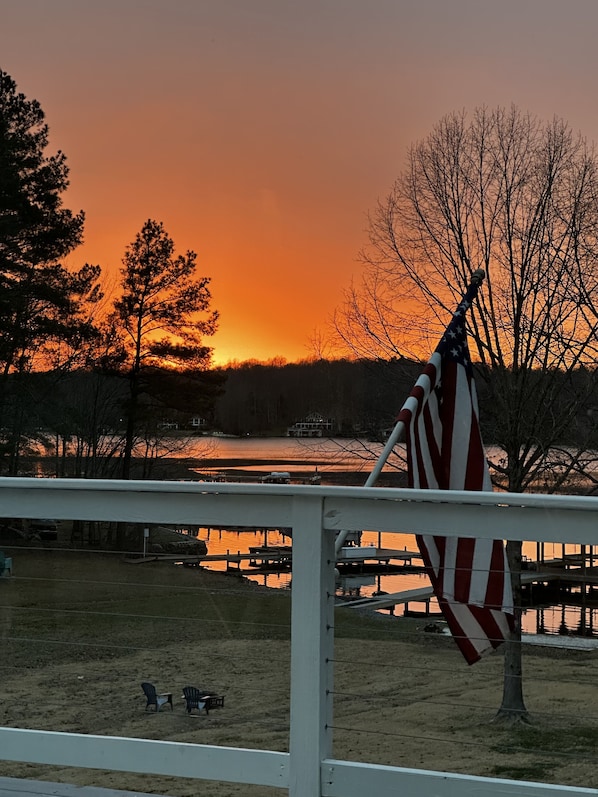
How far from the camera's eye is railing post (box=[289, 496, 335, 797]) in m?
2.39

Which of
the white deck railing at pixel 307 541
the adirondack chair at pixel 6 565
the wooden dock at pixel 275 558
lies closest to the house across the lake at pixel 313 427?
the wooden dock at pixel 275 558

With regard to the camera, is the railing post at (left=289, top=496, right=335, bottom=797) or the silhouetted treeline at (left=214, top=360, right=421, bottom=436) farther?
the silhouetted treeline at (left=214, top=360, right=421, bottom=436)

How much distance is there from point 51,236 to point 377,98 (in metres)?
10.9

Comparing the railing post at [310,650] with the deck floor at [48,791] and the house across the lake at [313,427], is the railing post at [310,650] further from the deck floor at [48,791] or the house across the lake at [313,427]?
the house across the lake at [313,427]

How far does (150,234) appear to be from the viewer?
38625 mm

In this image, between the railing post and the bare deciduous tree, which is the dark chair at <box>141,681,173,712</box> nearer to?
the railing post

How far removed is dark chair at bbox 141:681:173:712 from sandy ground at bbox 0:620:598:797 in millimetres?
70

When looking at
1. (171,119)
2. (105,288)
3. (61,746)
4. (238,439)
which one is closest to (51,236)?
(171,119)

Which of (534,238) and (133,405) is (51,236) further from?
(534,238)

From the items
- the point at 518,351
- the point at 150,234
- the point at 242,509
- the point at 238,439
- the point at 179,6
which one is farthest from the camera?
the point at 150,234

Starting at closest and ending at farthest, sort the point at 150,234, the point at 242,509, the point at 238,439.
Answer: the point at 242,509
the point at 238,439
the point at 150,234

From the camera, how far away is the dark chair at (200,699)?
6480mm

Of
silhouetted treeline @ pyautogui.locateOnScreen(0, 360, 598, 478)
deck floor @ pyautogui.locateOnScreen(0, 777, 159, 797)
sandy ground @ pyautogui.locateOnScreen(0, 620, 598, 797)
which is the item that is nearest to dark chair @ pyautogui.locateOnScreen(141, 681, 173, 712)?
sandy ground @ pyautogui.locateOnScreen(0, 620, 598, 797)

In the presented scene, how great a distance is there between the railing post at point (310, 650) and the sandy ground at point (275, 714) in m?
1.26
